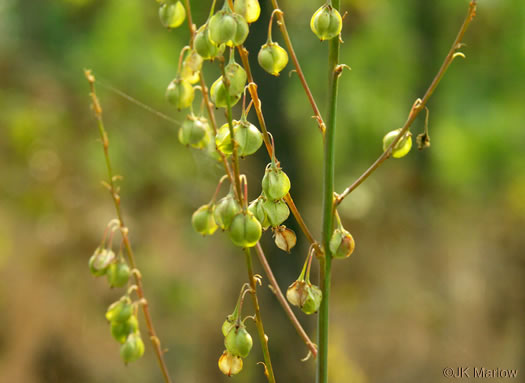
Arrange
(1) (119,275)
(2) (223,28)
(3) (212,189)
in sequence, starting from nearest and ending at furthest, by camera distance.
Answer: (2) (223,28) → (1) (119,275) → (3) (212,189)

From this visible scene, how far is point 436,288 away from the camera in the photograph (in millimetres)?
2592

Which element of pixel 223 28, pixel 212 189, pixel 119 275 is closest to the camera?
pixel 223 28

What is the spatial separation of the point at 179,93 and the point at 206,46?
0.16 feet

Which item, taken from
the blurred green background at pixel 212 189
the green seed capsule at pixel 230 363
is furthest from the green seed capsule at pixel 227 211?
the blurred green background at pixel 212 189

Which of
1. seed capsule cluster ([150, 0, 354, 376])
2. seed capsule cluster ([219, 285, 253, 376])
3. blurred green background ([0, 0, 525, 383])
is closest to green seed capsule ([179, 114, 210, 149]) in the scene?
seed capsule cluster ([150, 0, 354, 376])

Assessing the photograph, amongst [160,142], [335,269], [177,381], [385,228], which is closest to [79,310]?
[177,381]

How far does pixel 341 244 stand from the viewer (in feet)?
1.25

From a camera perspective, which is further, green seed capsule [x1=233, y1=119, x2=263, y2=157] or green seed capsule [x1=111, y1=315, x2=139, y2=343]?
green seed capsule [x1=111, y1=315, x2=139, y2=343]

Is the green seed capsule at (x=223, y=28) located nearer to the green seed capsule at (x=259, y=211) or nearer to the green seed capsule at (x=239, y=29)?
the green seed capsule at (x=239, y=29)

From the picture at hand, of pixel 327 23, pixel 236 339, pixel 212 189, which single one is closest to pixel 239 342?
pixel 236 339

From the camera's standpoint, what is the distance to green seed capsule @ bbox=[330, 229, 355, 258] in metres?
0.38

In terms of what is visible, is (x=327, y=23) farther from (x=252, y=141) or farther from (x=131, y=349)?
(x=131, y=349)

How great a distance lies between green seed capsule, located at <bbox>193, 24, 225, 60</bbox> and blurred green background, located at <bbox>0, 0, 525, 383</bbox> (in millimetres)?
1614

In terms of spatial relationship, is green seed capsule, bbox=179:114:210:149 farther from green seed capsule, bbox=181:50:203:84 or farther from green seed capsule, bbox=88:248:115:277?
green seed capsule, bbox=88:248:115:277
